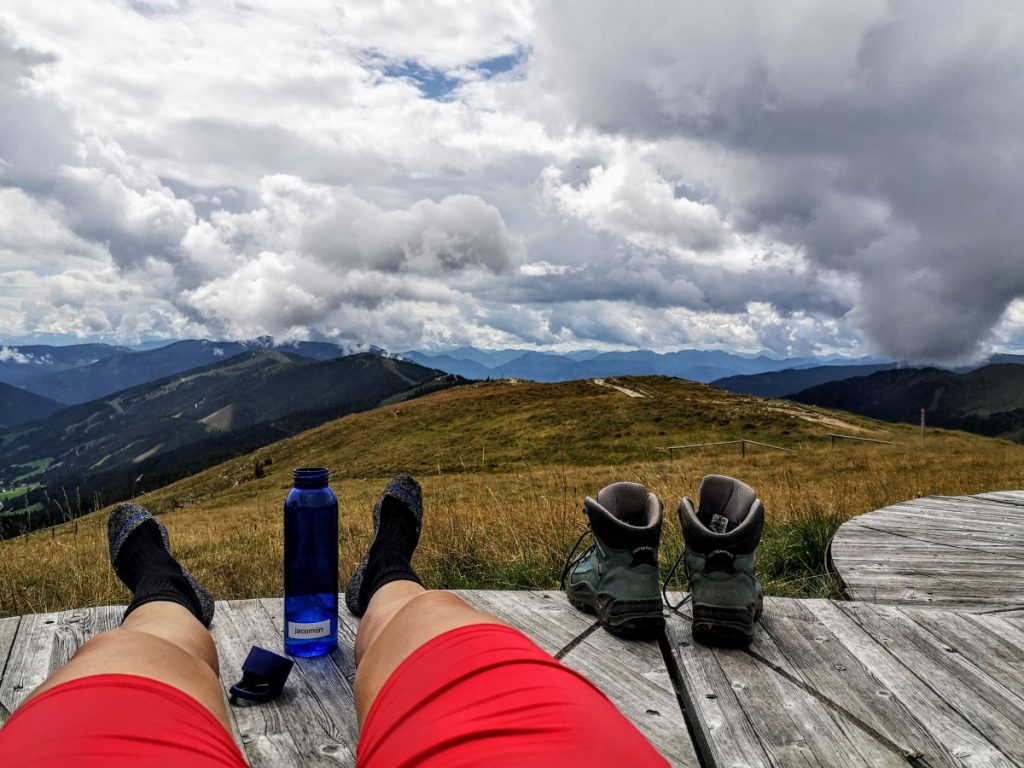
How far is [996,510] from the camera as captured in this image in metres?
5.20

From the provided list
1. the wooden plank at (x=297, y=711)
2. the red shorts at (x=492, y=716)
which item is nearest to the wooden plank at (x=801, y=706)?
the red shorts at (x=492, y=716)

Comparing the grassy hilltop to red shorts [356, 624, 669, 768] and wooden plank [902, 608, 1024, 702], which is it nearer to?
wooden plank [902, 608, 1024, 702]

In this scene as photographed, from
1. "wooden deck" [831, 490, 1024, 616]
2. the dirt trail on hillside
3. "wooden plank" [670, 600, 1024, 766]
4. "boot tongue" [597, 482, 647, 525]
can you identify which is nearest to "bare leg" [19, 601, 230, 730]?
"wooden plank" [670, 600, 1024, 766]

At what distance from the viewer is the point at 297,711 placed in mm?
1871

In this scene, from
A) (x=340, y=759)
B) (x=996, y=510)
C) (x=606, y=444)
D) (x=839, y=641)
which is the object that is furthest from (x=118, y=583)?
(x=606, y=444)

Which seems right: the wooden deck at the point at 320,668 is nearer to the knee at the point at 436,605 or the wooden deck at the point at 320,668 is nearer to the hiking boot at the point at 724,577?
the hiking boot at the point at 724,577

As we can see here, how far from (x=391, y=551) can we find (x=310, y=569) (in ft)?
1.38

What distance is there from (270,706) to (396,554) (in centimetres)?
76

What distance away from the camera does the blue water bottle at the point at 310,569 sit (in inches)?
85.7

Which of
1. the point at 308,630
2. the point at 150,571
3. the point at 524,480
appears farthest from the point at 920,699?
the point at 524,480

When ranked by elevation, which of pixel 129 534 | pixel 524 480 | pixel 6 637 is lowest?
pixel 524 480

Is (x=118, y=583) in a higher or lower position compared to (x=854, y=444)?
higher

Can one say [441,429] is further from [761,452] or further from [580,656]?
[580,656]

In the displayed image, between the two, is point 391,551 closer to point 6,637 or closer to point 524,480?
point 6,637
